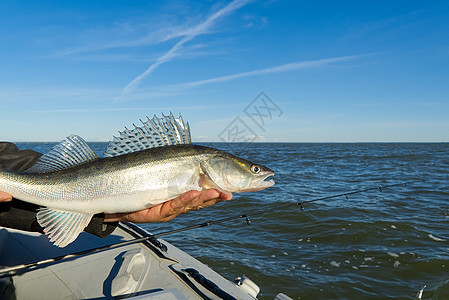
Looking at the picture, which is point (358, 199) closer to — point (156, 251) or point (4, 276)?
point (156, 251)

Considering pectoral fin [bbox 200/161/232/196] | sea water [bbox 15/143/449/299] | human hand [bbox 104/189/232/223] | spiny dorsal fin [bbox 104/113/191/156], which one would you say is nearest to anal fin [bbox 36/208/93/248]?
human hand [bbox 104/189/232/223]

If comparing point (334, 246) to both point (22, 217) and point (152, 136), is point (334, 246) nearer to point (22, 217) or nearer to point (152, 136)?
point (152, 136)

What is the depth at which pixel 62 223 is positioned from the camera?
2918 millimetres

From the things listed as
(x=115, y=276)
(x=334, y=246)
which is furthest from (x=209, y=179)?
(x=334, y=246)

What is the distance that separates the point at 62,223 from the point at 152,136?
3.98ft

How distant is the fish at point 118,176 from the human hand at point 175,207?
0.23 ft

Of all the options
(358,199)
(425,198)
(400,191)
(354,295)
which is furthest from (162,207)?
(400,191)

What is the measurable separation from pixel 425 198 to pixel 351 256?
7.65 metres

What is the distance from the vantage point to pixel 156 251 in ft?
14.0

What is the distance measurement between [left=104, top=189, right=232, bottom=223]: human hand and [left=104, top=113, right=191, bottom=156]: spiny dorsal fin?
22.9 inches

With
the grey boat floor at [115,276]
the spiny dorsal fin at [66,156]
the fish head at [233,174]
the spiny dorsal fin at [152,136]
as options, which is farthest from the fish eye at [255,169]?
the spiny dorsal fin at [66,156]

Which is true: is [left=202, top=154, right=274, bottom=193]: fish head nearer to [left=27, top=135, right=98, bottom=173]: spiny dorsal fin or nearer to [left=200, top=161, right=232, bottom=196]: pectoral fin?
[left=200, top=161, right=232, bottom=196]: pectoral fin

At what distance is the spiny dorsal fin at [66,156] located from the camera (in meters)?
3.04

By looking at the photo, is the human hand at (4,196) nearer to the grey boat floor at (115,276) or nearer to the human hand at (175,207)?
the human hand at (175,207)
